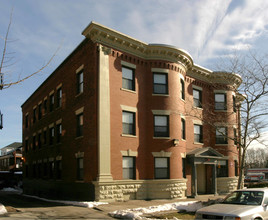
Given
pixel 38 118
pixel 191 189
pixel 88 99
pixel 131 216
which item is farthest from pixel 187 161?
pixel 38 118

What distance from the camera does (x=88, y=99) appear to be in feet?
66.6

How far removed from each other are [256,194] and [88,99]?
42.2 ft

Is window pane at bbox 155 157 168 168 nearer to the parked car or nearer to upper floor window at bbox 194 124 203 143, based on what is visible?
upper floor window at bbox 194 124 203 143

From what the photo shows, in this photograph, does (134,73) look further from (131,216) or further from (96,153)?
(131,216)

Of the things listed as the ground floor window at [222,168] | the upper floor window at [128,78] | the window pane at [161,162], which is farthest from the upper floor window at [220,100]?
the upper floor window at [128,78]

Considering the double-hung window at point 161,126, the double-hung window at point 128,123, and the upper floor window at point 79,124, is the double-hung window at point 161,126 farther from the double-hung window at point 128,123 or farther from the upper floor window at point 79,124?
the upper floor window at point 79,124

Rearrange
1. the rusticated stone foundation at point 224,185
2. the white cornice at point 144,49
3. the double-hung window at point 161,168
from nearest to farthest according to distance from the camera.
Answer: the white cornice at point 144,49, the double-hung window at point 161,168, the rusticated stone foundation at point 224,185

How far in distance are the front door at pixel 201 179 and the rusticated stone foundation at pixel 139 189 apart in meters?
4.49

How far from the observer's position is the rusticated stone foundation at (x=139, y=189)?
18266 mm

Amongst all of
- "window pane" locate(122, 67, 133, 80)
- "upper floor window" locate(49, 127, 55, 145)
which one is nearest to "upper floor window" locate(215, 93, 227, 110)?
"window pane" locate(122, 67, 133, 80)

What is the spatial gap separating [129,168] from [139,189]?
61.5 inches

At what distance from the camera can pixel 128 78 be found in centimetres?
2142

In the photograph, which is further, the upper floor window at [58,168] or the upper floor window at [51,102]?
the upper floor window at [51,102]

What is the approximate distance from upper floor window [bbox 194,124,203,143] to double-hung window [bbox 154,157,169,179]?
222 inches
